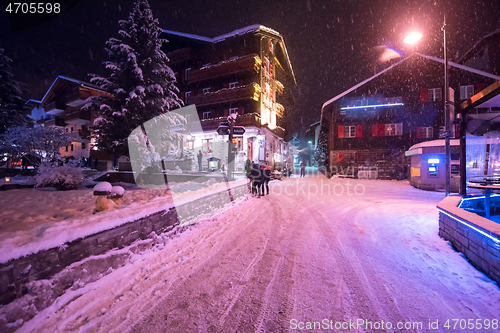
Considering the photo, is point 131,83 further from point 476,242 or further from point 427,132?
point 427,132

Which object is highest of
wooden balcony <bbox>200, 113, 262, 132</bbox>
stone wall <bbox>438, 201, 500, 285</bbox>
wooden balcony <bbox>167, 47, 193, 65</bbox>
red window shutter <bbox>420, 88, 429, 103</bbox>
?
wooden balcony <bbox>167, 47, 193, 65</bbox>

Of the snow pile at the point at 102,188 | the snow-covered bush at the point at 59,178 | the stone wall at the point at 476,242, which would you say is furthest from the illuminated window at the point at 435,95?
the snow-covered bush at the point at 59,178

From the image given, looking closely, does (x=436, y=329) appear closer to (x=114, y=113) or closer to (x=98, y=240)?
(x=98, y=240)

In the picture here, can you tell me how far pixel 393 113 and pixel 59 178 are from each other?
27.5 m

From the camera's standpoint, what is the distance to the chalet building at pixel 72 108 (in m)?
24.2

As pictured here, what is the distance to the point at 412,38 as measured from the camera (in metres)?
9.62

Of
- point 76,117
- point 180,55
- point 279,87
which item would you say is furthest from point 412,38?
point 76,117

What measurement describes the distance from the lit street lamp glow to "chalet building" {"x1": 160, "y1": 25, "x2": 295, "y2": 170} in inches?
548

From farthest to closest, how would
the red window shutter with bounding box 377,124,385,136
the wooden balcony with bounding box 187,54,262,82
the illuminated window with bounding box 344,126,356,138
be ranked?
the illuminated window with bounding box 344,126,356,138
the red window shutter with bounding box 377,124,385,136
the wooden balcony with bounding box 187,54,262,82

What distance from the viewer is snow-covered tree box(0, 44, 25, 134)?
14742mm

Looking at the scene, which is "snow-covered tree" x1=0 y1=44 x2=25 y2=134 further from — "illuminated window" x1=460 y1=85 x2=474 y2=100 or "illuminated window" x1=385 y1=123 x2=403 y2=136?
"illuminated window" x1=460 y1=85 x2=474 y2=100

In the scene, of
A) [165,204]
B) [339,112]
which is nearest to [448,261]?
[165,204]

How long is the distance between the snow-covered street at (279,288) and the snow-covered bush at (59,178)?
186 inches

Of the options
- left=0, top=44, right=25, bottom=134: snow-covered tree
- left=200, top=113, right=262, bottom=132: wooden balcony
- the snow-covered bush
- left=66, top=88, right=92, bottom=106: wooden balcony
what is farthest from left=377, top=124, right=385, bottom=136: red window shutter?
left=66, top=88, right=92, bottom=106: wooden balcony
